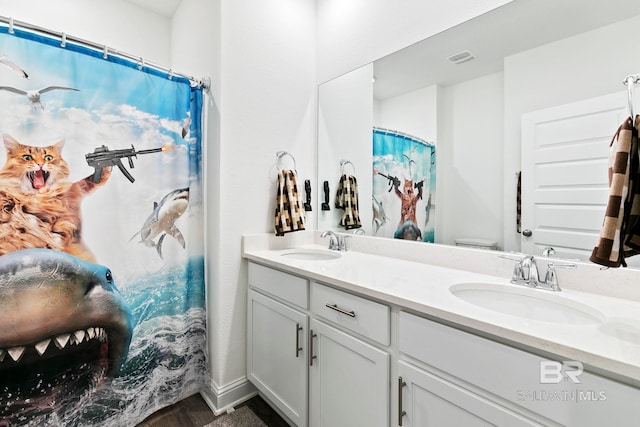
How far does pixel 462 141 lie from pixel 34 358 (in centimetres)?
218

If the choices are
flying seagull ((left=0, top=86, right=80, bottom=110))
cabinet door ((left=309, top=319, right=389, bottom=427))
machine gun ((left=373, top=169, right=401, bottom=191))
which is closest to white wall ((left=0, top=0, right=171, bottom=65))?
flying seagull ((left=0, top=86, right=80, bottom=110))

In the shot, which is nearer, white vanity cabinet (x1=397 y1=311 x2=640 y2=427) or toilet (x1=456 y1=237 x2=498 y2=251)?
white vanity cabinet (x1=397 y1=311 x2=640 y2=427)

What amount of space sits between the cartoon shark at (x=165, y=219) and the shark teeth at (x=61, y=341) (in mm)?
447

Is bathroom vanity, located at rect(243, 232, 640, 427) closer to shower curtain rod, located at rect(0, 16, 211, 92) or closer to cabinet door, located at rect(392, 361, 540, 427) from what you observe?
cabinet door, located at rect(392, 361, 540, 427)

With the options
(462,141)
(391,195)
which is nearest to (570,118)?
(462,141)

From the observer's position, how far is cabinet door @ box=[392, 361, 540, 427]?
0.78 meters

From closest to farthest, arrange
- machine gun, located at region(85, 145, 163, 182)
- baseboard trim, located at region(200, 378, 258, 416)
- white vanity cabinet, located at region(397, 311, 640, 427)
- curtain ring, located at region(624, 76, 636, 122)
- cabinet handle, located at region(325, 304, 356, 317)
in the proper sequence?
white vanity cabinet, located at region(397, 311, 640, 427) → curtain ring, located at region(624, 76, 636, 122) → cabinet handle, located at region(325, 304, 356, 317) → machine gun, located at region(85, 145, 163, 182) → baseboard trim, located at region(200, 378, 258, 416)

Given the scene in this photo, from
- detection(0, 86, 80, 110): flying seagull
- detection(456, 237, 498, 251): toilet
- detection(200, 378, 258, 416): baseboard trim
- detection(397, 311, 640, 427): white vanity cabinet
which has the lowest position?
detection(200, 378, 258, 416): baseboard trim

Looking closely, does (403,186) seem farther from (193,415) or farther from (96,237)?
(193,415)

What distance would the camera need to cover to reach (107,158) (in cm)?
144

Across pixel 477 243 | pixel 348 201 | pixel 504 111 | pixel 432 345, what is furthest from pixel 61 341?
pixel 504 111

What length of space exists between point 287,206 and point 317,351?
0.90 metres

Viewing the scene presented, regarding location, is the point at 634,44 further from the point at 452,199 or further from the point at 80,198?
the point at 80,198

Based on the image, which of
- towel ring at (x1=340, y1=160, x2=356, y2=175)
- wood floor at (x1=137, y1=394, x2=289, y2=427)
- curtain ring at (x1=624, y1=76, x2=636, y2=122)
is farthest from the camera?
towel ring at (x1=340, y1=160, x2=356, y2=175)
